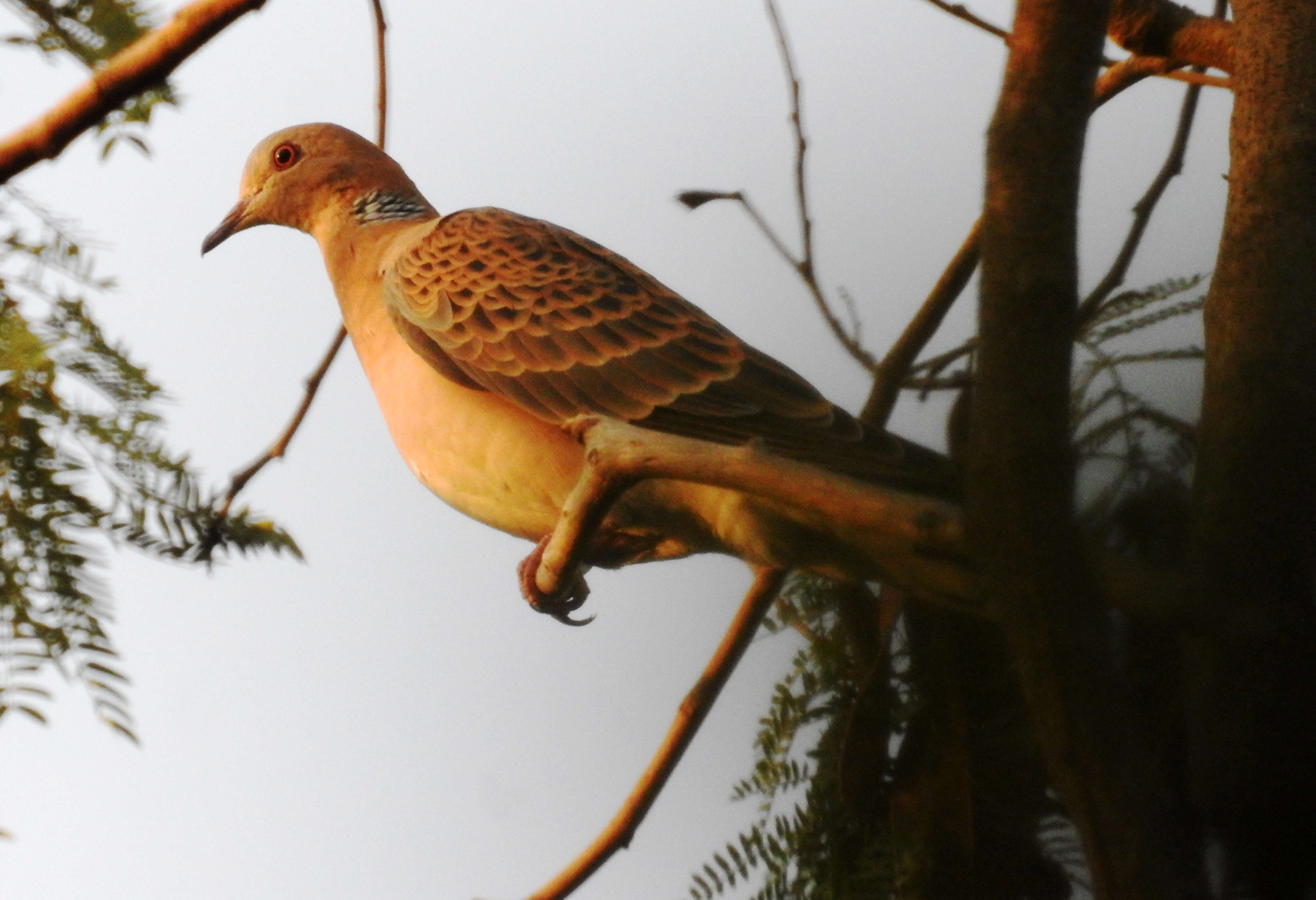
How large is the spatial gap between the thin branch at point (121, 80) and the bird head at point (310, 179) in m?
0.41

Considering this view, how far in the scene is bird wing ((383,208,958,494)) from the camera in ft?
2.90

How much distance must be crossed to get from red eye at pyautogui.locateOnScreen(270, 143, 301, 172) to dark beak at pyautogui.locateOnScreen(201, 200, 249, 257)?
0.17ft

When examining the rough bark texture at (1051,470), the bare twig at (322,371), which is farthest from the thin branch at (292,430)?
the rough bark texture at (1051,470)

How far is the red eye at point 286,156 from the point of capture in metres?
1.14

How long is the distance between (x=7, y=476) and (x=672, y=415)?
461mm

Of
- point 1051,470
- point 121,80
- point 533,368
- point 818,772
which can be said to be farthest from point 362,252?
point 1051,470

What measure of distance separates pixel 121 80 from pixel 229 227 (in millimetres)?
441

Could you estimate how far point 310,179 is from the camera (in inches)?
44.9

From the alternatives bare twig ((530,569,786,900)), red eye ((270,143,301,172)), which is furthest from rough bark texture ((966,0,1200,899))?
red eye ((270,143,301,172))

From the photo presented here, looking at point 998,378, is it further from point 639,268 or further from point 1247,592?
point 639,268

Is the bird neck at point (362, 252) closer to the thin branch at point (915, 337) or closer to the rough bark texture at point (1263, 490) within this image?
the thin branch at point (915, 337)

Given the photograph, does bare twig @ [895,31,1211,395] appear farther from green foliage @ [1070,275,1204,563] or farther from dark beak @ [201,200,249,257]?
dark beak @ [201,200,249,257]

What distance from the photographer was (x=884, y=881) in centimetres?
73

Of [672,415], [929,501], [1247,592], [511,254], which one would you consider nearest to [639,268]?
[511,254]
